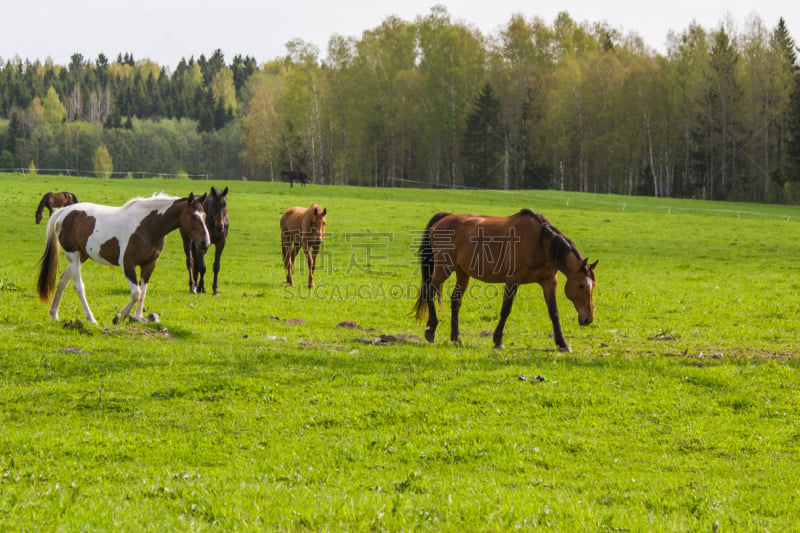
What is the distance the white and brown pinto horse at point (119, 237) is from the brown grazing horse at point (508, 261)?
4628 mm

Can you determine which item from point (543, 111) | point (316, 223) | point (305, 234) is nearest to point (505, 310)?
point (316, 223)

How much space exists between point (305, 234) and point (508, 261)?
9.86 meters

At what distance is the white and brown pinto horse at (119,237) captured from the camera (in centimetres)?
1300

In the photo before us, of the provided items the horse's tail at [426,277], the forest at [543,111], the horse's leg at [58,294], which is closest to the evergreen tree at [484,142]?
the forest at [543,111]

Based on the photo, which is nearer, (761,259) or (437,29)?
(761,259)

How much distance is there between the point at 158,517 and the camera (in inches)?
210

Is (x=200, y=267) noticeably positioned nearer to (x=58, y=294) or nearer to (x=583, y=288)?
(x=58, y=294)

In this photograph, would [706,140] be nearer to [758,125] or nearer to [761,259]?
[758,125]

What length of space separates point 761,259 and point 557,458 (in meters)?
25.7

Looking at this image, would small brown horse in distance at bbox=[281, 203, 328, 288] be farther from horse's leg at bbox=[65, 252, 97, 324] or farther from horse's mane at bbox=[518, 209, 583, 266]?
horse's mane at bbox=[518, 209, 583, 266]

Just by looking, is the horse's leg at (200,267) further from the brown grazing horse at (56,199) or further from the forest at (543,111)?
the forest at (543,111)

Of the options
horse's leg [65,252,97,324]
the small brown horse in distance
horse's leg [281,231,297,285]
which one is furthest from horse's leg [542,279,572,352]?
horse's leg [281,231,297,285]

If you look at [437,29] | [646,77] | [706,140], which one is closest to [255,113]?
[437,29]

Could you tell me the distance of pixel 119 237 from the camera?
1305 centimetres
